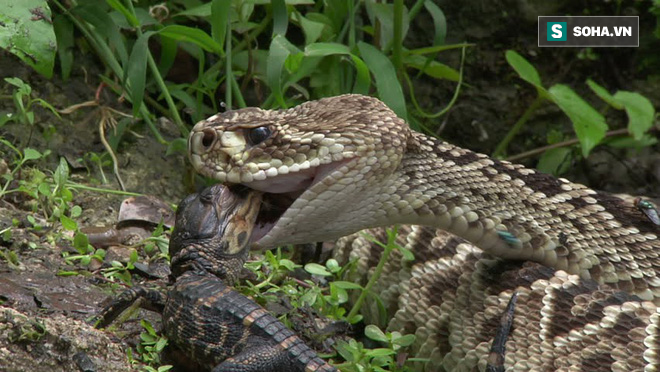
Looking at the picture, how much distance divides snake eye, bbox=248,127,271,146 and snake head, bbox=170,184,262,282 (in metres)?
0.25

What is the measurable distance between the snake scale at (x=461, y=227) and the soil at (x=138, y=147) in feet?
2.94

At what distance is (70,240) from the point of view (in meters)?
4.97

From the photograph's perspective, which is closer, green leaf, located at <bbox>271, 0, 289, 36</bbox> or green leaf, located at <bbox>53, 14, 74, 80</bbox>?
green leaf, located at <bbox>271, 0, 289, 36</bbox>

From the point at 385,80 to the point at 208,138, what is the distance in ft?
4.97

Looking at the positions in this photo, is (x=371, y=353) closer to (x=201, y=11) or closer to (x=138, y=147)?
(x=201, y=11)

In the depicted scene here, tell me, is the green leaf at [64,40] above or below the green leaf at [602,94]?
above

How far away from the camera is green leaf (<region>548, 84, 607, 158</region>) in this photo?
6.06 m

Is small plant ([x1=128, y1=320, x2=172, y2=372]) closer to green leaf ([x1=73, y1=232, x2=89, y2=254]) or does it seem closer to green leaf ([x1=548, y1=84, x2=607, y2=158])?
green leaf ([x1=73, y1=232, x2=89, y2=254])

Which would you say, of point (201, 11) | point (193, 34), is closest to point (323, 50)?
point (193, 34)

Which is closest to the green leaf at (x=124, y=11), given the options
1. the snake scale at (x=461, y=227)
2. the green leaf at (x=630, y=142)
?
the snake scale at (x=461, y=227)

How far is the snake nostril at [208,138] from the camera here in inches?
178

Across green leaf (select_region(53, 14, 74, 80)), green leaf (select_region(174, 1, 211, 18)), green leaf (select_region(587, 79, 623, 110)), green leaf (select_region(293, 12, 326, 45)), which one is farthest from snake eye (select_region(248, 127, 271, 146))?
green leaf (select_region(587, 79, 623, 110))

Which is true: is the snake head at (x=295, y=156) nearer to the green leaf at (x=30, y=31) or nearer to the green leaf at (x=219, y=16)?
the green leaf at (x=219, y=16)

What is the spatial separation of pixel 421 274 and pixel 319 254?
35.9 inches
